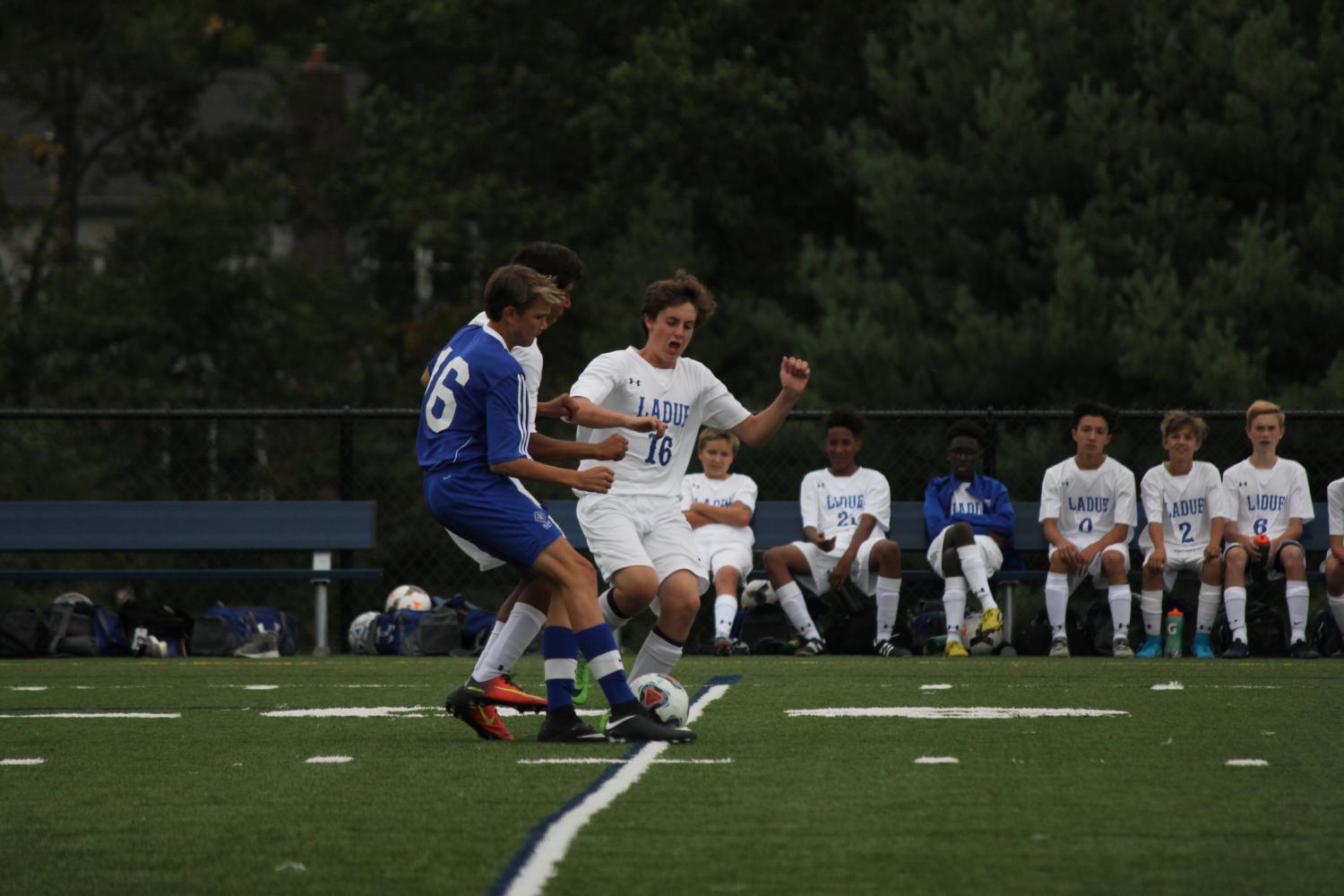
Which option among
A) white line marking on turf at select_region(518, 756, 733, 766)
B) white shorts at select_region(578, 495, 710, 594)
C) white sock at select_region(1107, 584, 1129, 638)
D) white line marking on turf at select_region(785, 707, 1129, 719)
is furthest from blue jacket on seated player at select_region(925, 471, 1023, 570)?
white line marking on turf at select_region(518, 756, 733, 766)

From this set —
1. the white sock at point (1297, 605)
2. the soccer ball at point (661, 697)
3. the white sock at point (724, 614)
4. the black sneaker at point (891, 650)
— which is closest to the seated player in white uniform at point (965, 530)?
the black sneaker at point (891, 650)

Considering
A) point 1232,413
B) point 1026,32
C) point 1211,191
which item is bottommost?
point 1232,413

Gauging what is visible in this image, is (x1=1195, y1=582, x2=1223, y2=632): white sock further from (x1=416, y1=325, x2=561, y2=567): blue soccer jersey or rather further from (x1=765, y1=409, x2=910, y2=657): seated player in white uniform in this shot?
(x1=416, y1=325, x2=561, y2=567): blue soccer jersey

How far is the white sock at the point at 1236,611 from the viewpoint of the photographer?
42.7ft

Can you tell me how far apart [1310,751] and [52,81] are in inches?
1043

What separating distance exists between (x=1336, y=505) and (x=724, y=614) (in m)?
4.10

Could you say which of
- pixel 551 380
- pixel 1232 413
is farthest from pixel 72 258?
pixel 1232 413

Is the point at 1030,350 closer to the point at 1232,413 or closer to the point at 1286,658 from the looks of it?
the point at 1232,413

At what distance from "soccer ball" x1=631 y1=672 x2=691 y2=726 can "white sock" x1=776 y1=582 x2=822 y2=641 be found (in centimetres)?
617

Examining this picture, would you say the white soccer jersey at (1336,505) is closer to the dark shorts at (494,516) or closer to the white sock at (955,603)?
the white sock at (955,603)

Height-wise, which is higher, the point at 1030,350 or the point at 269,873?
the point at 1030,350

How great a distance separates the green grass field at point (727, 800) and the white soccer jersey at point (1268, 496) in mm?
3932

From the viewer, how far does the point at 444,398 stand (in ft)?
23.5

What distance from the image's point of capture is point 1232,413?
14.8 metres
